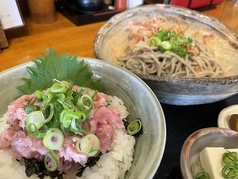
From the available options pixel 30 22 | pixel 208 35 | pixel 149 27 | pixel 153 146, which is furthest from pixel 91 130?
pixel 30 22

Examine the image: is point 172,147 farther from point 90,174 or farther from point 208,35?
point 208,35

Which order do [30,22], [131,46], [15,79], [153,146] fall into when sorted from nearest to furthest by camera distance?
1. [153,146]
2. [15,79]
3. [131,46]
4. [30,22]

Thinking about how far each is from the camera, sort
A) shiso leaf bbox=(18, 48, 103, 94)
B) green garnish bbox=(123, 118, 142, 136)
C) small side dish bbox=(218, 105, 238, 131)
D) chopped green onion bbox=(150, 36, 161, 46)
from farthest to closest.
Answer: chopped green onion bbox=(150, 36, 161, 46), small side dish bbox=(218, 105, 238, 131), shiso leaf bbox=(18, 48, 103, 94), green garnish bbox=(123, 118, 142, 136)

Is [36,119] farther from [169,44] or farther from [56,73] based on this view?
[169,44]

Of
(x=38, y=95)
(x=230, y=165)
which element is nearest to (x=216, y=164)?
(x=230, y=165)

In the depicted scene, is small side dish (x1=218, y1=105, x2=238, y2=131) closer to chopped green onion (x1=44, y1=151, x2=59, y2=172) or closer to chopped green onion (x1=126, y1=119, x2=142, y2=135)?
chopped green onion (x1=126, y1=119, x2=142, y2=135)

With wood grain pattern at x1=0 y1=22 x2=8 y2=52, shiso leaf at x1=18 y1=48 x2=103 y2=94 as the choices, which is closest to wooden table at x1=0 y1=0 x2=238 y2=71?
A: wood grain pattern at x1=0 y1=22 x2=8 y2=52
